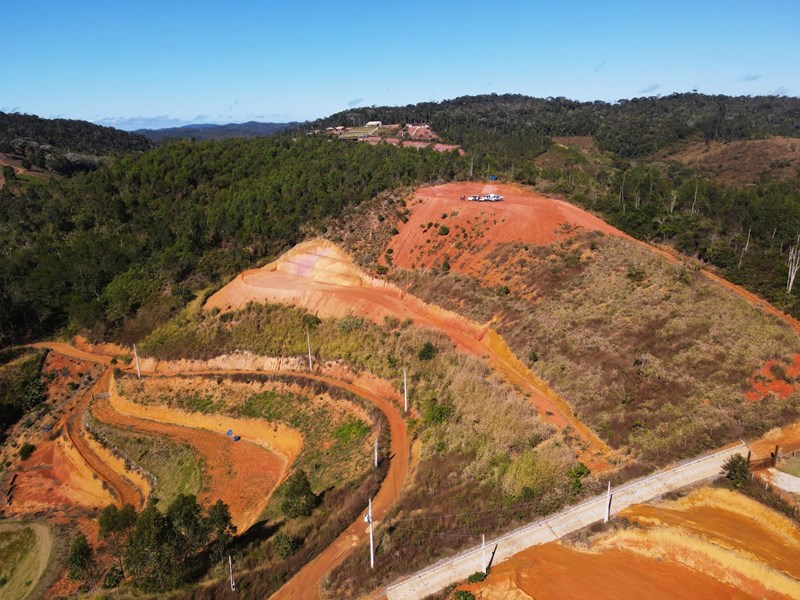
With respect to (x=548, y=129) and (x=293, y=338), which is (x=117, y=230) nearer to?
(x=293, y=338)

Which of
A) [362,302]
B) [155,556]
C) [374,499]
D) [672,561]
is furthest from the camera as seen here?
[362,302]

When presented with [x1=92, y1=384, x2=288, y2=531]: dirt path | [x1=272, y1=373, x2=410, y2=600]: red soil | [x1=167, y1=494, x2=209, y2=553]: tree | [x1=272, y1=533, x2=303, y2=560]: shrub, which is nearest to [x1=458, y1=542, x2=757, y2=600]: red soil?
[x1=272, y1=373, x2=410, y2=600]: red soil

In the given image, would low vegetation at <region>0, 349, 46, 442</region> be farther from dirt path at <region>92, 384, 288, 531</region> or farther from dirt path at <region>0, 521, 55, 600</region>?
dirt path at <region>0, 521, 55, 600</region>

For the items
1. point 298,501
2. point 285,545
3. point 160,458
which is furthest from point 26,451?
point 285,545

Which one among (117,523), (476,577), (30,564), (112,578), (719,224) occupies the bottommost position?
(30,564)

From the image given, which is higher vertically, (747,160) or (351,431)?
(747,160)

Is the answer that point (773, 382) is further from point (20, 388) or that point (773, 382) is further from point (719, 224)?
point (20, 388)
